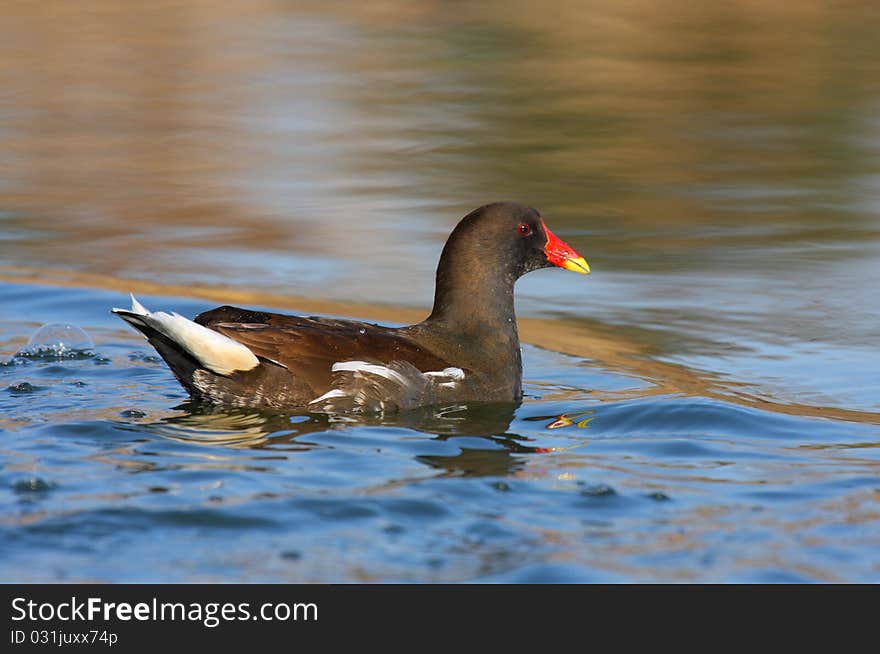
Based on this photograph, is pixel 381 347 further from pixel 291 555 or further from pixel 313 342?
pixel 291 555

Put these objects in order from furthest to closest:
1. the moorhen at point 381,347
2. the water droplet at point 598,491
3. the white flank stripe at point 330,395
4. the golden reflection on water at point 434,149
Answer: the golden reflection on water at point 434,149, the white flank stripe at point 330,395, the moorhen at point 381,347, the water droplet at point 598,491

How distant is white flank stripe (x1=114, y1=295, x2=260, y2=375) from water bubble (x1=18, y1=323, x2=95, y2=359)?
1.43 metres

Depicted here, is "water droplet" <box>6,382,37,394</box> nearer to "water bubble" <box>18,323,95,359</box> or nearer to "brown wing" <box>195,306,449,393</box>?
"water bubble" <box>18,323,95,359</box>

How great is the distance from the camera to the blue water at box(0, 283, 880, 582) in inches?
175

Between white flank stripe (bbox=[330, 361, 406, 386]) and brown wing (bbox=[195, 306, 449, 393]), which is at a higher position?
brown wing (bbox=[195, 306, 449, 393])

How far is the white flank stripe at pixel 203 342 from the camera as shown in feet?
19.8

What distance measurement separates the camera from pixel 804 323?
870 cm

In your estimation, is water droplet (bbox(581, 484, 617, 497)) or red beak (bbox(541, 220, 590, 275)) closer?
water droplet (bbox(581, 484, 617, 497))

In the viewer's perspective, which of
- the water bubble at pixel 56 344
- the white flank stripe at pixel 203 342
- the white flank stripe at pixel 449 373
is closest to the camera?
the white flank stripe at pixel 203 342

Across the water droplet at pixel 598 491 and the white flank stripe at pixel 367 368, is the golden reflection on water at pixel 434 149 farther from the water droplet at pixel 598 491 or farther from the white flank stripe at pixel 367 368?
the water droplet at pixel 598 491

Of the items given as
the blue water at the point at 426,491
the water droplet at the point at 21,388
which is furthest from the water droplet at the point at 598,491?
the water droplet at the point at 21,388

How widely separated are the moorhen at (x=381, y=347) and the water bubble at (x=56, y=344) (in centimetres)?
122

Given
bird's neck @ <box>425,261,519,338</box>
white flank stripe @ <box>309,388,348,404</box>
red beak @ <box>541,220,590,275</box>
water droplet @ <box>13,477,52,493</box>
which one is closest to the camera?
water droplet @ <box>13,477,52,493</box>

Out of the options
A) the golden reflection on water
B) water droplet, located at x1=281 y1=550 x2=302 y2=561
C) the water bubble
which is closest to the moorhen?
the golden reflection on water
